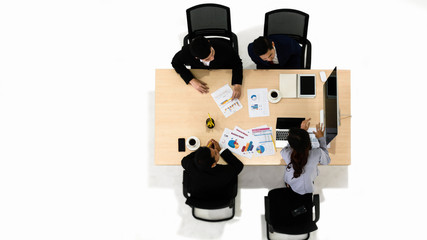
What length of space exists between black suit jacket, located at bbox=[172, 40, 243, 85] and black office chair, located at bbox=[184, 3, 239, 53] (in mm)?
298

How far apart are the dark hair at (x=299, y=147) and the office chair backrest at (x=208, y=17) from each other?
47.9 inches

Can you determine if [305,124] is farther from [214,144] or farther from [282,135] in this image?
[214,144]

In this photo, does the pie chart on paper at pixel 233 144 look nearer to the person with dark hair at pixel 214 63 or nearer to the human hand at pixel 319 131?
the person with dark hair at pixel 214 63

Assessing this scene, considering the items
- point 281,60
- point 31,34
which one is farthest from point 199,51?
point 31,34

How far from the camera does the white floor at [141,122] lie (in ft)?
10.0

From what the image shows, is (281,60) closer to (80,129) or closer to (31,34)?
(80,129)

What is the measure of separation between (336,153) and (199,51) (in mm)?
1378

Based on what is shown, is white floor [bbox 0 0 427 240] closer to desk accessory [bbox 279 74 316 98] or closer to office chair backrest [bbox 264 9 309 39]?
office chair backrest [bbox 264 9 309 39]

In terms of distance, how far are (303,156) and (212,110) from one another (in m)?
0.81

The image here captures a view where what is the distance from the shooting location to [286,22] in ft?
8.54

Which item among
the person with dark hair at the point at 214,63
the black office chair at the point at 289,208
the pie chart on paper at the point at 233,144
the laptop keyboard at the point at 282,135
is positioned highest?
the person with dark hair at the point at 214,63

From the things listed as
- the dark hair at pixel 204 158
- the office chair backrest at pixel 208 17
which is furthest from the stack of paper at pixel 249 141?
the office chair backrest at pixel 208 17

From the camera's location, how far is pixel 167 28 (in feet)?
10.9

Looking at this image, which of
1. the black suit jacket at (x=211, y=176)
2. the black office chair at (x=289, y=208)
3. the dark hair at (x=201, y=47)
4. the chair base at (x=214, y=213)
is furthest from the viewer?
the chair base at (x=214, y=213)
